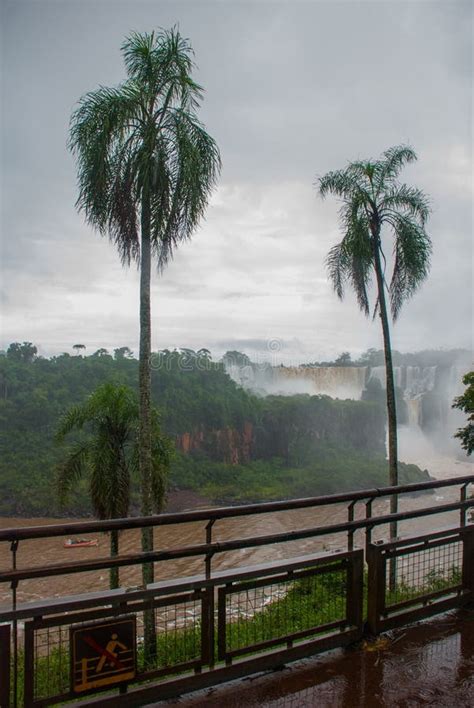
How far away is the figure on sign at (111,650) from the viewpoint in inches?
90.4

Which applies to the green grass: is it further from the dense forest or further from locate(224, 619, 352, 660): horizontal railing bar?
the dense forest

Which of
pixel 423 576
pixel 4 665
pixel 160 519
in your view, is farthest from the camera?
pixel 423 576

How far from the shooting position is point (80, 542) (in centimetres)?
2861

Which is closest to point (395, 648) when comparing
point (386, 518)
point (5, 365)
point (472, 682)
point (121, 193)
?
point (472, 682)

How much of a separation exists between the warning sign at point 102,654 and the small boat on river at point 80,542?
1090 inches

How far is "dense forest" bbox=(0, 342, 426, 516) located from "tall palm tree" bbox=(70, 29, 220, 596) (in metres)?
33.8

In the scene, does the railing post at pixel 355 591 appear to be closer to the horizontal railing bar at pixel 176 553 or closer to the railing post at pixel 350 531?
the railing post at pixel 350 531

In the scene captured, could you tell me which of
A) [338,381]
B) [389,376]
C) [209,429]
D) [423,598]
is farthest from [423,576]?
[338,381]

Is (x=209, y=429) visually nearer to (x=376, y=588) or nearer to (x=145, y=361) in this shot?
(x=145, y=361)

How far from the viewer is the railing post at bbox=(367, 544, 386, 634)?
10.0 ft

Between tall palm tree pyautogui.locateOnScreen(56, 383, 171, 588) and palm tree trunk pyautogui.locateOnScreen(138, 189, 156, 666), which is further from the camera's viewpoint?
tall palm tree pyautogui.locateOnScreen(56, 383, 171, 588)

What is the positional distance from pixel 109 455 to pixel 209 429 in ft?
144

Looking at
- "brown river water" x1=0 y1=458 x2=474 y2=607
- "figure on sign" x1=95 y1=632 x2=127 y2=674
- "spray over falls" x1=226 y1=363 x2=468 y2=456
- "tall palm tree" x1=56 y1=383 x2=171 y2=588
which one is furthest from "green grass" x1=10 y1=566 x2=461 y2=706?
"spray over falls" x1=226 y1=363 x2=468 y2=456

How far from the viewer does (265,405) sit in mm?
62156
